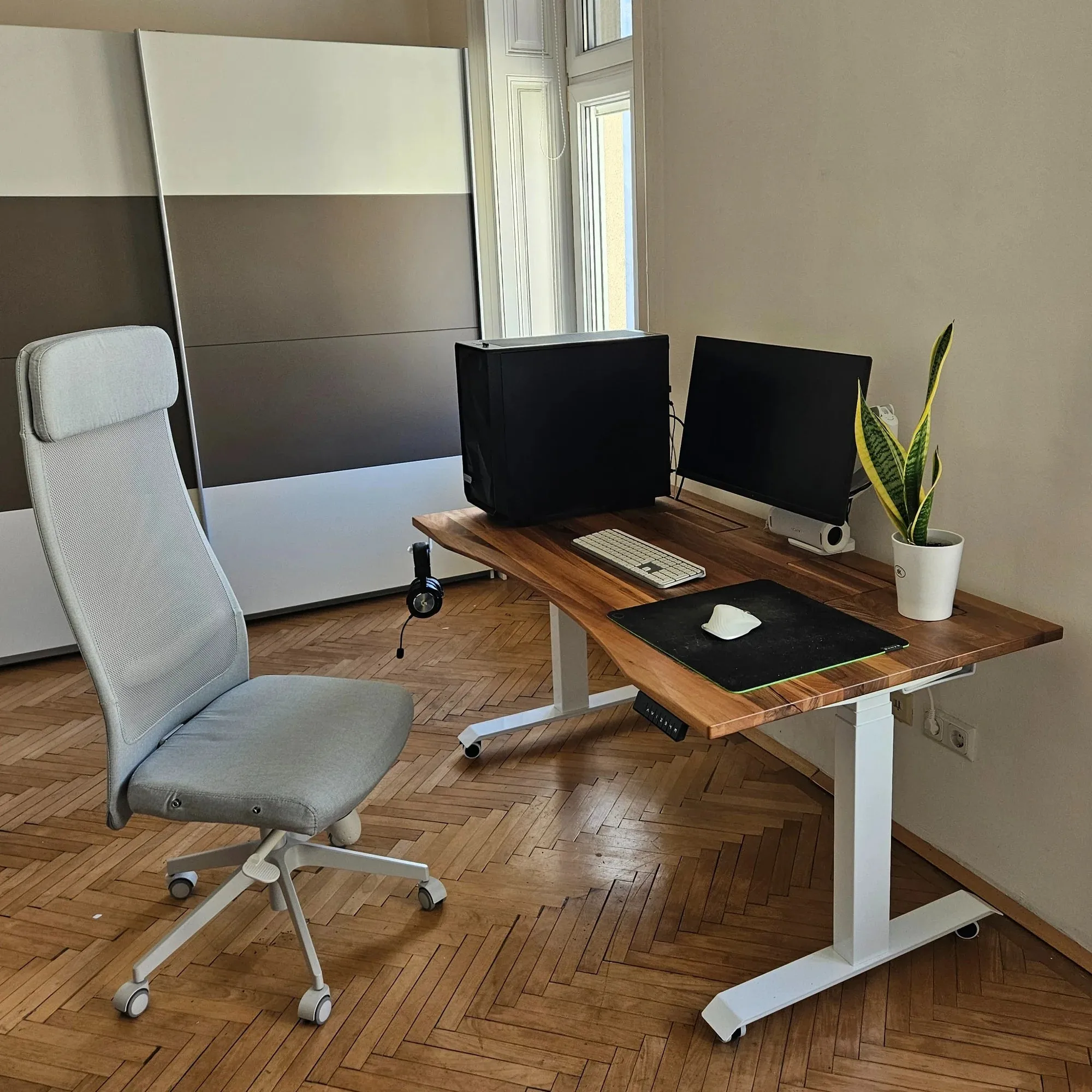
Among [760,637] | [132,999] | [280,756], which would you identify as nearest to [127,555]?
[280,756]

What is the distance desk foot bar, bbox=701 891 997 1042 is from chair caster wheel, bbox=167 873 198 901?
1.24m

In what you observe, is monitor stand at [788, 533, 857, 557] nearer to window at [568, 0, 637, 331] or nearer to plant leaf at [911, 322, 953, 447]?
plant leaf at [911, 322, 953, 447]

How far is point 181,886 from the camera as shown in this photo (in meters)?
2.42

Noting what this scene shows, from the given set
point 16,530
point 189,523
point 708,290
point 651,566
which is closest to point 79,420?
point 189,523

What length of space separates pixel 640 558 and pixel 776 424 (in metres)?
0.48

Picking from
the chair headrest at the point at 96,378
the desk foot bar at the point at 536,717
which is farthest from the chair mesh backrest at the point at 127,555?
the desk foot bar at the point at 536,717

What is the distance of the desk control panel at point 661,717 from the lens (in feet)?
5.67

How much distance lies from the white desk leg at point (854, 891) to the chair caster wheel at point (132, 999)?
111cm

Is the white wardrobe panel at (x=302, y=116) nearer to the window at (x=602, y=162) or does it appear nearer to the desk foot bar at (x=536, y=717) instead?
the window at (x=602, y=162)

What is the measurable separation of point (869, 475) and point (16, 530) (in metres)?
3.08

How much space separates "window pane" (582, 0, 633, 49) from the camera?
12.1 feet

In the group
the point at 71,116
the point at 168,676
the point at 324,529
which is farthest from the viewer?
the point at 324,529

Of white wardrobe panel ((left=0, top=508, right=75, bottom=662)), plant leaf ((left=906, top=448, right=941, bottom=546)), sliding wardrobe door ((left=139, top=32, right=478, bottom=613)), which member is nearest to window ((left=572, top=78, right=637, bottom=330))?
sliding wardrobe door ((left=139, top=32, right=478, bottom=613))

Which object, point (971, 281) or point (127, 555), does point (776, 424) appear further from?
point (127, 555)
